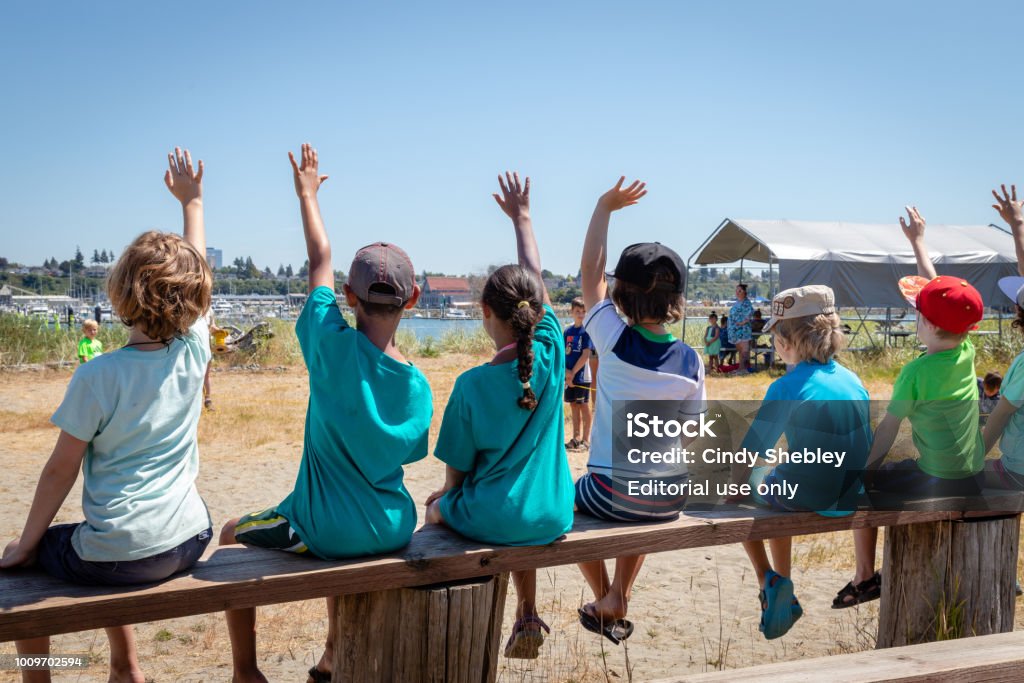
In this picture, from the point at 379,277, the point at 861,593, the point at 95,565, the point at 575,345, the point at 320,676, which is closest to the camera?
the point at 95,565

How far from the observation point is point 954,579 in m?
3.64

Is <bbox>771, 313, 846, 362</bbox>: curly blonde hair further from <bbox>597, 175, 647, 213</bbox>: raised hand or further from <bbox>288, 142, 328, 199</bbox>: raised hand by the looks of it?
<bbox>288, 142, 328, 199</bbox>: raised hand

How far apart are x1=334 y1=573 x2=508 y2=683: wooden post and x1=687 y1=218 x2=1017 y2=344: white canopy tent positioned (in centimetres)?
1712

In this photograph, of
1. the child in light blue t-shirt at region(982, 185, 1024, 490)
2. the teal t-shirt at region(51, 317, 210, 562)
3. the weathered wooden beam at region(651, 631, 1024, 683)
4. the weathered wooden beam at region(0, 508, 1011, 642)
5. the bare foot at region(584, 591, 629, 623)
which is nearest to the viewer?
the weathered wooden beam at region(651, 631, 1024, 683)

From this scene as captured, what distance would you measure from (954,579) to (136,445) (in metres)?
3.29

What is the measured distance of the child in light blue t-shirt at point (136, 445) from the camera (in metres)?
2.49

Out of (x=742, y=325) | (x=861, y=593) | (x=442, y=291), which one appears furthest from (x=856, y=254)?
(x=442, y=291)

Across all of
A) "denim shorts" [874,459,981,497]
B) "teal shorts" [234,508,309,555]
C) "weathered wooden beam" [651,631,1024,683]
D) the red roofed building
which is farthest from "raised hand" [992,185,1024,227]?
the red roofed building

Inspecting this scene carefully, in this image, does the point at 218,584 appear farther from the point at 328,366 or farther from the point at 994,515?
the point at 994,515

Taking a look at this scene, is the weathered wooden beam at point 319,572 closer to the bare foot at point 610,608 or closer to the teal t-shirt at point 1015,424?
the bare foot at point 610,608

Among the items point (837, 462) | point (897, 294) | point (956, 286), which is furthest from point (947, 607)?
point (897, 294)

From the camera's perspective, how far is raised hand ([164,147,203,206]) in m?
3.31

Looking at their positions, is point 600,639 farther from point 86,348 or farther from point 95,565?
point 86,348

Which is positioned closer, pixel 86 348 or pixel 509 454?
pixel 509 454
